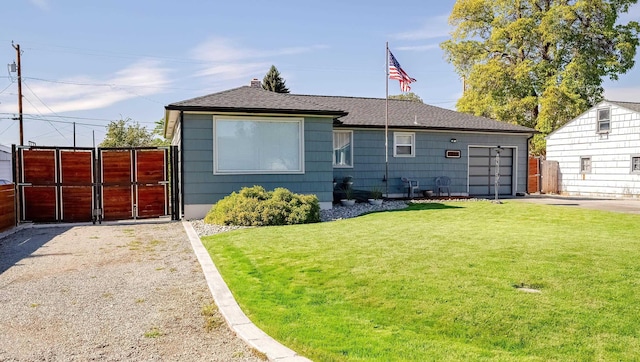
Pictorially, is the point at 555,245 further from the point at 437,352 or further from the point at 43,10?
the point at 43,10

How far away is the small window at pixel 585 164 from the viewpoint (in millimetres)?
22164

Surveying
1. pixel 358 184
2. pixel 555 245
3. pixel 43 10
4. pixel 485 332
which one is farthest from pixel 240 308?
pixel 43 10

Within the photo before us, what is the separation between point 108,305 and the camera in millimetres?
4891

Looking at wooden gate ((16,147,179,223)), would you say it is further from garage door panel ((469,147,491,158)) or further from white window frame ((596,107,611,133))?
white window frame ((596,107,611,133))

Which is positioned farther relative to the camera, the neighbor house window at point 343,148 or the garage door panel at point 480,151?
the garage door panel at point 480,151

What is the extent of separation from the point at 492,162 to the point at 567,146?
6502mm

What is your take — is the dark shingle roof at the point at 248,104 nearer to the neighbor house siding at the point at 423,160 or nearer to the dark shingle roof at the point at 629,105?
the neighbor house siding at the point at 423,160

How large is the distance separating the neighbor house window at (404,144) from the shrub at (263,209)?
7.01 metres

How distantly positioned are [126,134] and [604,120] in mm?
38900

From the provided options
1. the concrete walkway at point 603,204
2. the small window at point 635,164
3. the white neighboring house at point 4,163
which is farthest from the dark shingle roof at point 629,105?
the white neighboring house at point 4,163

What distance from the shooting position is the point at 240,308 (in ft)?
15.0

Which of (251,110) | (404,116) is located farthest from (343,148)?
(251,110)

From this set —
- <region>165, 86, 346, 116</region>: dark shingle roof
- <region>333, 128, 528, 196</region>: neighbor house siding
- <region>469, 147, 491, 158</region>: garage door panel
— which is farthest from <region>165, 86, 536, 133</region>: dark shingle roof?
<region>469, 147, 491, 158</region>: garage door panel

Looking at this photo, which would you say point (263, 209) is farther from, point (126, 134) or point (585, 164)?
point (126, 134)
